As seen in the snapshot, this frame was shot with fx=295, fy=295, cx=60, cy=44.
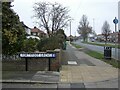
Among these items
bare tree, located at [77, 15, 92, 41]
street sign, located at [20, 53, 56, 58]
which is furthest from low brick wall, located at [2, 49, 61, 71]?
bare tree, located at [77, 15, 92, 41]

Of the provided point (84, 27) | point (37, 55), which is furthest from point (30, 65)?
point (84, 27)

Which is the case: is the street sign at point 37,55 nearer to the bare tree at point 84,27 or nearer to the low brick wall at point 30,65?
the low brick wall at point 30,65

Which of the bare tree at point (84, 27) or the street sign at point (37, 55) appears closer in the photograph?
the street sign at point (37, 55)

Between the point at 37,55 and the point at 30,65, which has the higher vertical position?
the point at 37,55

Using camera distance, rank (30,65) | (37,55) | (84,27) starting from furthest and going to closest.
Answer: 1. (84,27)
2. (30,65)
3. (37,55)

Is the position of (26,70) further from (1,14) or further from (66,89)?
(66,89)

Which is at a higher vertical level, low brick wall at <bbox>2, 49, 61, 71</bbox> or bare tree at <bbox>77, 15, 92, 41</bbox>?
bare tree at <bbox>77, 15, 92, 41</bbox>

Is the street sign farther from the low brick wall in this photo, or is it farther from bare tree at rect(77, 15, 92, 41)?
bare tree at rect(77, 15, 92, 41)

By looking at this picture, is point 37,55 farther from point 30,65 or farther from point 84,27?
point 84,27

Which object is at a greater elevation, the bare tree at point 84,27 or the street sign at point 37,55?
the bare tree at point 84,27

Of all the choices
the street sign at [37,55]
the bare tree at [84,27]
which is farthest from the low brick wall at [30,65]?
the bare tree at [84,27]

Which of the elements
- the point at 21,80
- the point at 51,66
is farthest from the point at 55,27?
the point at 21,80

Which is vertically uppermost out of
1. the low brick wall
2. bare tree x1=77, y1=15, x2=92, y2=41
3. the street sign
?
bare tree x1=77, y1=15, x2=92, y2=41

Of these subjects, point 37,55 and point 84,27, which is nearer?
point 37,55
